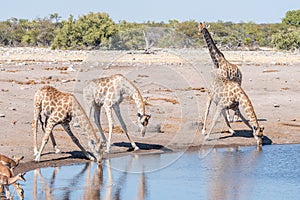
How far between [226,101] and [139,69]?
1638 centimetres

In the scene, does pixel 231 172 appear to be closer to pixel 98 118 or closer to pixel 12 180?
pixel 98 118

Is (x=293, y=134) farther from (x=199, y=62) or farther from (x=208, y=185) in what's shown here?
(x=199, y=62)

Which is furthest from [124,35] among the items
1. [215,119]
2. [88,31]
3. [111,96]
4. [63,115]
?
[63,115]

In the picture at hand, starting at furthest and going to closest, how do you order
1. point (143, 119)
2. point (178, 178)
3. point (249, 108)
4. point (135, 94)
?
point (249, 108) → point (135, 94) → point (143, 119) → point (178, 178)

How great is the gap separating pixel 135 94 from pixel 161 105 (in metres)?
6.73

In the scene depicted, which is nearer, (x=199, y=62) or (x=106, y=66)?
(x=106, y=66)

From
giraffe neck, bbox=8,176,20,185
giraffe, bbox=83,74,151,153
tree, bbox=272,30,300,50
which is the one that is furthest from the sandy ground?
tree, bbox=272,30,300,50

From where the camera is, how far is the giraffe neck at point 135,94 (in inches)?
655

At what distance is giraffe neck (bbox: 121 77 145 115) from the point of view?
1664 cm

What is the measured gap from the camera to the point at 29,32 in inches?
3031

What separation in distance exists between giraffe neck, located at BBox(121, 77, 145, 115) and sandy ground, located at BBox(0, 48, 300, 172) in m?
1.09

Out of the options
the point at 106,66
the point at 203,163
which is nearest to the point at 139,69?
the point at 106,66

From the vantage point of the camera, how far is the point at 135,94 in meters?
16.8

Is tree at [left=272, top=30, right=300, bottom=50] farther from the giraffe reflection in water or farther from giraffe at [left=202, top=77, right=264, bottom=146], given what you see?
the giraffe reflection in water
